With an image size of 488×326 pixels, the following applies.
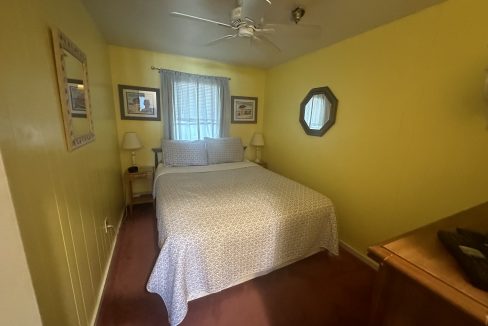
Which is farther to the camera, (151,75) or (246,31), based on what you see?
(151,75)

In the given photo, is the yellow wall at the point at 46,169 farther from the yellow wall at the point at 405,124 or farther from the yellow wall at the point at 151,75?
the yellow wall at the point at 405,124

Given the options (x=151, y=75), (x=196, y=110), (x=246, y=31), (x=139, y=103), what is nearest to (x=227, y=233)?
(x=246, y=31)

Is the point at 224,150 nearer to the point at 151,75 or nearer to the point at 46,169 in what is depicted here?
the point at 151,75

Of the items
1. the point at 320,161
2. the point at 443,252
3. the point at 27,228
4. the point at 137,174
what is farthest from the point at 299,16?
the point at 137,174

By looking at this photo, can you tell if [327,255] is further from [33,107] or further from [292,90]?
[33,107]

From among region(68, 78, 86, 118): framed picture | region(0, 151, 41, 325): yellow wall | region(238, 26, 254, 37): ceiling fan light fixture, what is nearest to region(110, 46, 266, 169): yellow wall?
region(68, 78, 86, 118): framed picture

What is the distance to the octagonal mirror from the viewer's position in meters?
2.30

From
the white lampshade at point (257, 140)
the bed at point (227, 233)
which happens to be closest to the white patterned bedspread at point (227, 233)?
the bed at point (227, 233)

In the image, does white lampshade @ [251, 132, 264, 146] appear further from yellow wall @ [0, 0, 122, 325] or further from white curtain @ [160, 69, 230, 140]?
yellow wall @ [0, 0, 122, 325]

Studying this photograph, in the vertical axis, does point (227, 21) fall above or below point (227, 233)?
above

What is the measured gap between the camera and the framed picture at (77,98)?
116cm

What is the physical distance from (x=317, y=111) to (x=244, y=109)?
4.61 feet

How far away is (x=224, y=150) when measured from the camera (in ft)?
10.1

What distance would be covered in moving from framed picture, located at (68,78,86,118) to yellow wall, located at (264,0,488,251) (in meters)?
2.34
